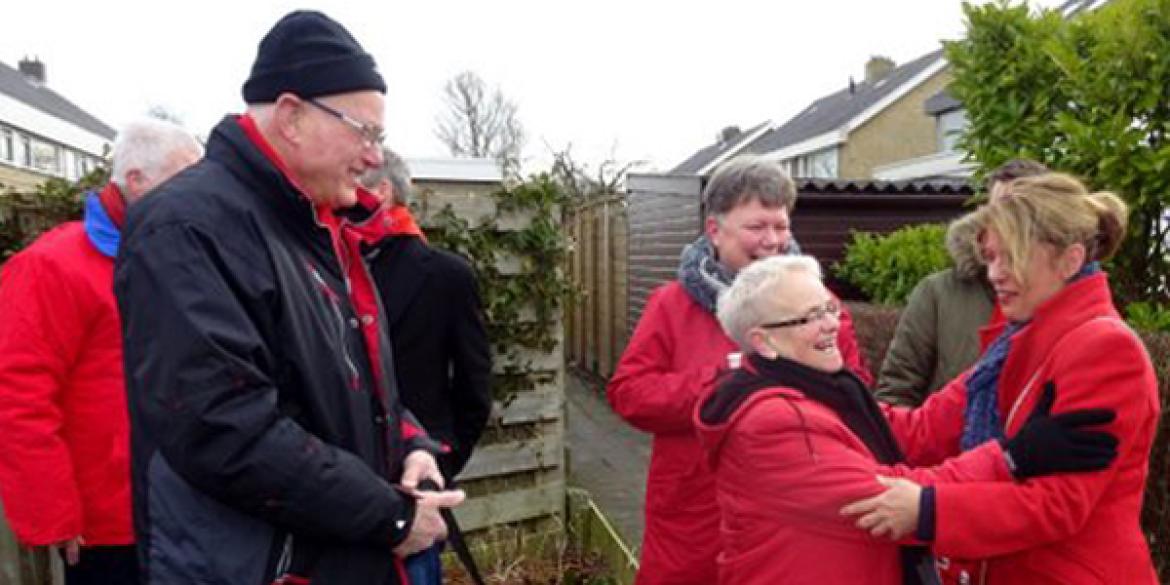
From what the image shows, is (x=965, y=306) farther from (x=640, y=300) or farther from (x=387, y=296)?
(x=640, y=300)

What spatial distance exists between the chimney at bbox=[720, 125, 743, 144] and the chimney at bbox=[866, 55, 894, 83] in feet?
36.4

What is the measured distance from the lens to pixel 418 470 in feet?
6.20

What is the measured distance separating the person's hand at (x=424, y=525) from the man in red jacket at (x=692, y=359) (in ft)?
3.11

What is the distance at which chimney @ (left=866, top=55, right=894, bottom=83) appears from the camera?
36406mm

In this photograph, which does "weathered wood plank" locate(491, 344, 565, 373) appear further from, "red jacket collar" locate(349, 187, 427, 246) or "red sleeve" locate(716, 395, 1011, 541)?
"red sleeve" locate(716, 395, 1011, 541)

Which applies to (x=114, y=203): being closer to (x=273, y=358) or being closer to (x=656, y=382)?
(x=273, y=358)

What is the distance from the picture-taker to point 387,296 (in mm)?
2975

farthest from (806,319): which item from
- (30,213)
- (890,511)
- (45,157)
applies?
(45,157)

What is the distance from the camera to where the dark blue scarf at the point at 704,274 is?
265 centimetres

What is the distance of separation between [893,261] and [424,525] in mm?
5843

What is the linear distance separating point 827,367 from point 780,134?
37.5 meters

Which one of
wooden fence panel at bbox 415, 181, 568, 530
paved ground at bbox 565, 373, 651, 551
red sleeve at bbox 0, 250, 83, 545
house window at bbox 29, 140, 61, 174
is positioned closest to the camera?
red sleeve at bbox 0, 250, 83, 545

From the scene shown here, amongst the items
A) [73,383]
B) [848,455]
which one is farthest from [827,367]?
[73,383]

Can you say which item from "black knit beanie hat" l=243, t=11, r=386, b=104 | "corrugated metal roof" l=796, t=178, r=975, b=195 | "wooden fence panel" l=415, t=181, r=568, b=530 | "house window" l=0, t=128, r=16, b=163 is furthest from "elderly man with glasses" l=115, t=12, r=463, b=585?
"house window" l=0, t=128, r=16, b=163
